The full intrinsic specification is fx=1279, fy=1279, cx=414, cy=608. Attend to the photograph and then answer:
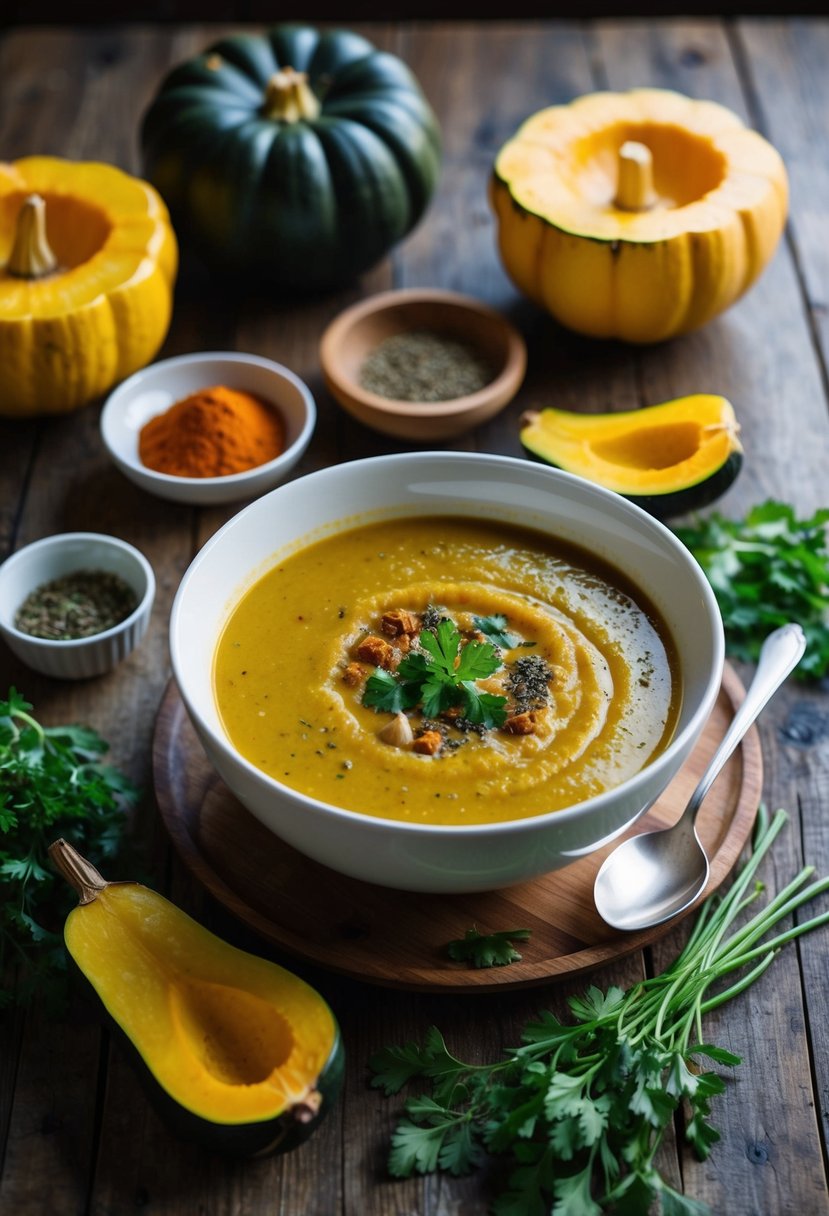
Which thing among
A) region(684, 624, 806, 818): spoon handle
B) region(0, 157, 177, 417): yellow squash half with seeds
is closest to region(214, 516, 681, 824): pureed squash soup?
region(684, 624, 806, 818): spoon handle

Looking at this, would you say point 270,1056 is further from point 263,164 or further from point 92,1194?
point 263,164

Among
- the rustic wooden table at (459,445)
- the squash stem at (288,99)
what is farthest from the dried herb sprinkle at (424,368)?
the squash stem at (288,99)

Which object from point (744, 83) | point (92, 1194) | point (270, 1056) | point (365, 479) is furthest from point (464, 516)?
point (744, 83)

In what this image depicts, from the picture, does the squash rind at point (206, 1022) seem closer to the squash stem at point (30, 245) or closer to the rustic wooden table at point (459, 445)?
the rustic wooden table at point (459, 445)

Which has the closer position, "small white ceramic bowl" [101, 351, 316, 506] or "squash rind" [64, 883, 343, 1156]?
"squash rind" [64, 883, 343, 1156]

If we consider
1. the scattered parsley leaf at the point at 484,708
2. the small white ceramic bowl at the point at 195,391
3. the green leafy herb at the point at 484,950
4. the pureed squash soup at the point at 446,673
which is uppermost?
the scattered parsley leaf at the point at 484,708

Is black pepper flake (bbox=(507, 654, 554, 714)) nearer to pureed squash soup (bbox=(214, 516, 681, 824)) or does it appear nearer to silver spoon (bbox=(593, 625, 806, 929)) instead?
pureed squash soup (bbox=(214, 516, 681, 824))
